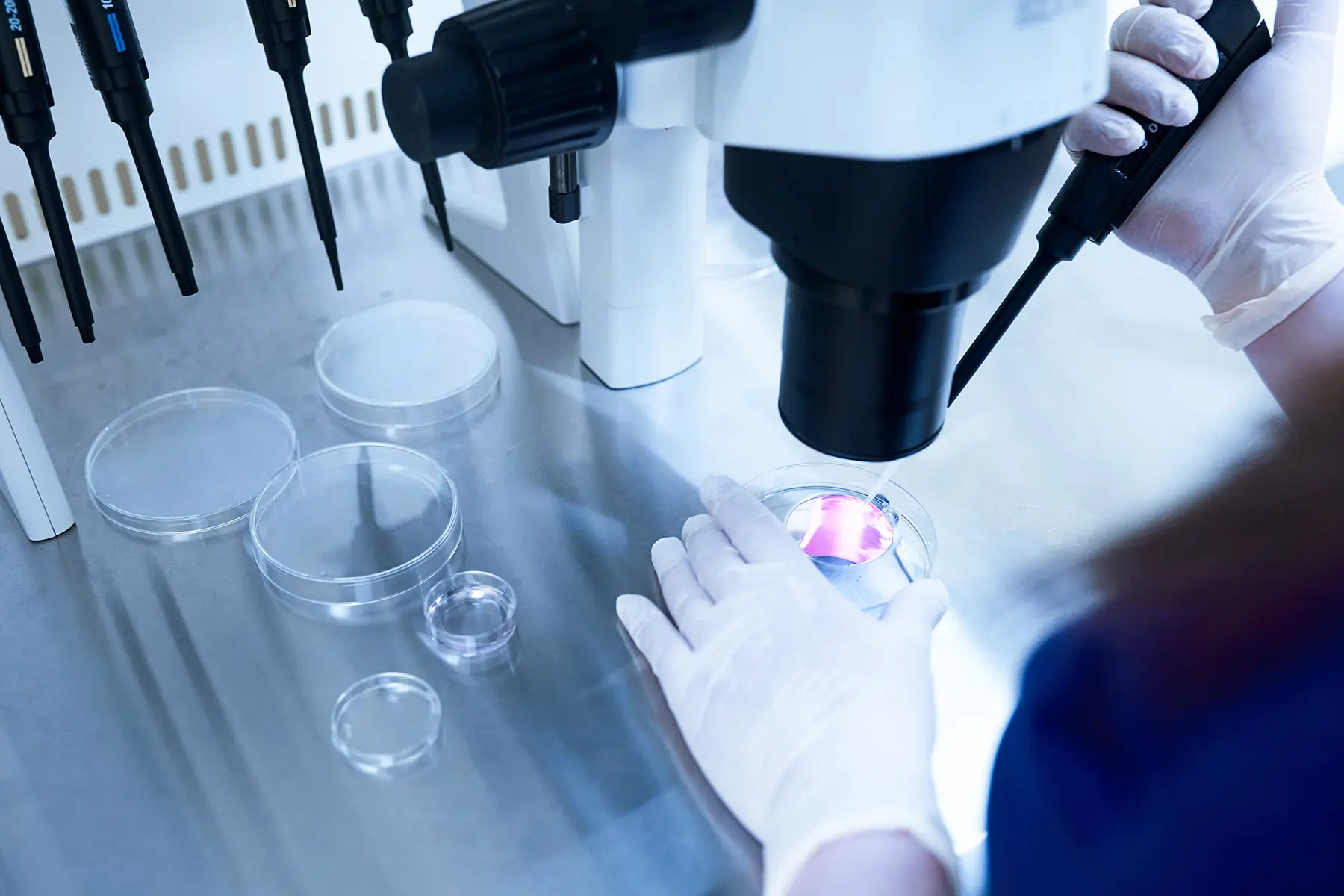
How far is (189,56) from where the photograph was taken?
3.81ft

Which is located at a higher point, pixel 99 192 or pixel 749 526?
pixel 99 192

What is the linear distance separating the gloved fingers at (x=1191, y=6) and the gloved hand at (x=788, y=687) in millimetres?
532

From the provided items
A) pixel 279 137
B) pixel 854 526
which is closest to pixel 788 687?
pixel 854 526

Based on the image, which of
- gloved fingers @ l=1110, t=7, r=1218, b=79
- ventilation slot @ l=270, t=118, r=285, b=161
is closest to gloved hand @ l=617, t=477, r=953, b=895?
gloved fingers @ l=1110, t=7, r=1218, b=79

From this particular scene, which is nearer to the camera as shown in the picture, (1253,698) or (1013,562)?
(1253,698)

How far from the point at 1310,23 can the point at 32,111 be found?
1048mm

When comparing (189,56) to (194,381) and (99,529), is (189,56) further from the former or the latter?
(99,529)

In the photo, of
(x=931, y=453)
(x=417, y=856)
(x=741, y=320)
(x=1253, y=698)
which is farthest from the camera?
(x=741, y=320)

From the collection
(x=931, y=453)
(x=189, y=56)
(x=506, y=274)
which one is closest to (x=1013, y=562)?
(x=931, y=453)

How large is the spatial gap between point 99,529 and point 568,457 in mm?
411

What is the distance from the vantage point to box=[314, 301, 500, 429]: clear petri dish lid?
102 cm

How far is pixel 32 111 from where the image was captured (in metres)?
0.67

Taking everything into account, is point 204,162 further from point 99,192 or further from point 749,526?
point 749,526

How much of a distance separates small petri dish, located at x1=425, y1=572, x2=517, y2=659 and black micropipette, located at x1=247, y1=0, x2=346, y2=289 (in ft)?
1.06
